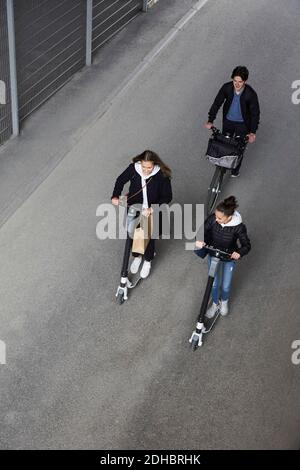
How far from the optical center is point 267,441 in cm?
892

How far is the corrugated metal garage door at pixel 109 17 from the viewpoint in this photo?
1391 centimetres

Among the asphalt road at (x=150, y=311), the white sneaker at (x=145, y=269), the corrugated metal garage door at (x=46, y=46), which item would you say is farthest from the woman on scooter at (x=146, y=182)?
Result: the corrugated metal garage door at (x=46, y=46)

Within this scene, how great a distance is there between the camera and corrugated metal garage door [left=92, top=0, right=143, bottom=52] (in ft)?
45.6

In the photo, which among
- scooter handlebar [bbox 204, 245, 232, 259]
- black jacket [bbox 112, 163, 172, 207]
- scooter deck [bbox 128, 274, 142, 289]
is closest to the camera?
scooter handlebar [bbox 204, 245, 232, 259]

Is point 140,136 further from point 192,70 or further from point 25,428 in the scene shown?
point 25,428

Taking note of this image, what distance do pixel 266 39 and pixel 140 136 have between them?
13.0ft

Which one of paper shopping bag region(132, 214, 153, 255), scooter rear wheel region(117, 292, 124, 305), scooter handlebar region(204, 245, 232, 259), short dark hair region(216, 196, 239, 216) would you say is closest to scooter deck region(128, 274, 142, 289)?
scooter rear wheel region(117, 292, 124, 305)

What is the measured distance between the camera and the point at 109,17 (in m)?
14.3

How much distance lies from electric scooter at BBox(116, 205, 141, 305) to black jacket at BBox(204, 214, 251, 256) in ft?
3.14

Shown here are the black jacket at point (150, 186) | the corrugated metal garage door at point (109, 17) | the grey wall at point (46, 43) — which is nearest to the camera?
the black jacket at point (150, 186)

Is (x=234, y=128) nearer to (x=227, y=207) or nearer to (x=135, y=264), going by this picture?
(x=135, y=264)

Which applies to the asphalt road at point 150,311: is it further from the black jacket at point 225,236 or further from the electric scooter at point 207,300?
the black jacket at point 225,236

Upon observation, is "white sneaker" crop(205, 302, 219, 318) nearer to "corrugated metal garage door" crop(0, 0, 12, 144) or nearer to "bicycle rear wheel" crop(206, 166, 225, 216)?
"bicycle rear wheel" crop(206, 166, 225, 216)

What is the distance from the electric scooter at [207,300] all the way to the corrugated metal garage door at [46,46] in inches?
179
